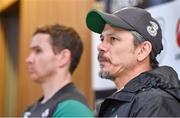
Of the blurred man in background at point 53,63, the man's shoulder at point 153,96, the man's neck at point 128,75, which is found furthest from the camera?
the blurred man in background at point 53,63

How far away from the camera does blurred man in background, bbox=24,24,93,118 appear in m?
1.97

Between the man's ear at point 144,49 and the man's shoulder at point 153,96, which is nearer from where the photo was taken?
the man's shoulder at point 153,96

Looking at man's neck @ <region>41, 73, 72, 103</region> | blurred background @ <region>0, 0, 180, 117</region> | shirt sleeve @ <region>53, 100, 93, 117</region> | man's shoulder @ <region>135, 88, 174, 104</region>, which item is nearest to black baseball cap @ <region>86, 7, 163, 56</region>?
man's shoulder @ <region>135, 88, 174, 104</region>

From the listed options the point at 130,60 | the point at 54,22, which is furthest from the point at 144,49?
the point at 54,22

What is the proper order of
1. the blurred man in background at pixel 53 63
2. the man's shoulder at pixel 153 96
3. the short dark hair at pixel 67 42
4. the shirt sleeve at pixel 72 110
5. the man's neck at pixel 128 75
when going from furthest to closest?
the short dark hair at pixel 67 42 → the blurred man in background at pixel 53 63 → the shirt sleeve at pixel 72 110 → the man's neck at pixel 128 75 → the man's shoulder at pixel 153 96

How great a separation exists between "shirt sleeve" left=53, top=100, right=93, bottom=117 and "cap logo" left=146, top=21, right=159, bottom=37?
0.48m

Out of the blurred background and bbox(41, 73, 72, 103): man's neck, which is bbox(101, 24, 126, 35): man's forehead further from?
bbox(41, 73, 72, 103): man's neck

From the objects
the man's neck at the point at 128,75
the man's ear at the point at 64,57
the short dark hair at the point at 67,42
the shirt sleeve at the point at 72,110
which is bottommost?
the shirt sleeve at the point at 72,110

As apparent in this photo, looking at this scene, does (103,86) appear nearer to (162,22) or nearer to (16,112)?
(162,22)

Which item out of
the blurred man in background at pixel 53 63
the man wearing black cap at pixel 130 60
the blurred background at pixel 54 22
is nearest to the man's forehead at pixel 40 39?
the blurred man in background at pixel 53 63

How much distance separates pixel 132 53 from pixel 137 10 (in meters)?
0.15

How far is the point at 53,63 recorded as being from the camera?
2.08 m

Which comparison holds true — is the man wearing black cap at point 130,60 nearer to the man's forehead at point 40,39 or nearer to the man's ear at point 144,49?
the man's ear at point 144,49

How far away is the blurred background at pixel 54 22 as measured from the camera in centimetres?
185
